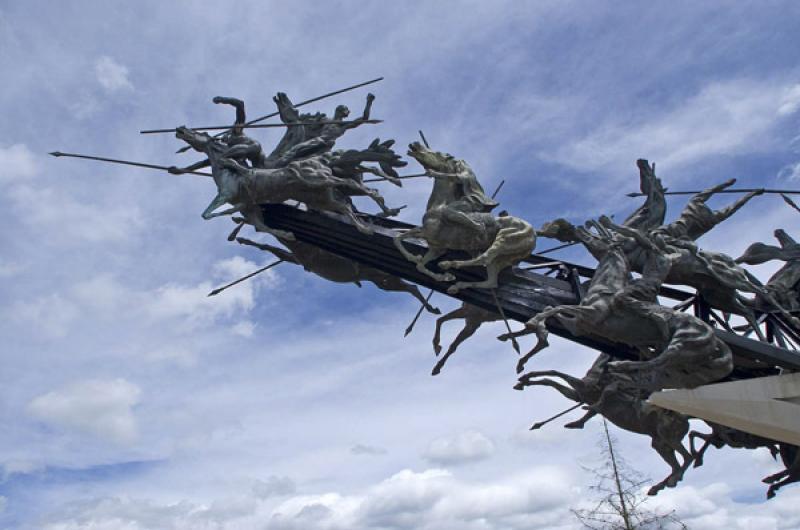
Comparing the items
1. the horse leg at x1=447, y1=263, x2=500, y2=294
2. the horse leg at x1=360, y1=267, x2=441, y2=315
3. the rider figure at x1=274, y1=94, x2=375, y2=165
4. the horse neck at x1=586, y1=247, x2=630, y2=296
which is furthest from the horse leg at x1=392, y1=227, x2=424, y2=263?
the horse neck at x1=586, y1=247, x2=630, y2=296

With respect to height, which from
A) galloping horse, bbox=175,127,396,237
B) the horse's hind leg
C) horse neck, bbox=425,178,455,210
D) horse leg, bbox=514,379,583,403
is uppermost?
galloping horse, bbox=175,127,396,237

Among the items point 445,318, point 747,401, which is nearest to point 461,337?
point 445,318

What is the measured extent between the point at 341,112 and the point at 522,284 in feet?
13.7

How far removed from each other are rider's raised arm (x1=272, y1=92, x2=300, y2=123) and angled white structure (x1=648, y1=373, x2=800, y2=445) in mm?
7023

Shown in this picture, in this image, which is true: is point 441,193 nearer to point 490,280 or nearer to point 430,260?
point 430,260

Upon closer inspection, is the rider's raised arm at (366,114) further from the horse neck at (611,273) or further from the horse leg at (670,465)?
the horse leg at (670,465)

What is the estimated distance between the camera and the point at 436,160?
1248 cm

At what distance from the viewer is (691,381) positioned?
1052 centimetres

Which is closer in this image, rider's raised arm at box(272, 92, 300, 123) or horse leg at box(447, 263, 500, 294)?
horse leg at box(447, 263, 500, 294)

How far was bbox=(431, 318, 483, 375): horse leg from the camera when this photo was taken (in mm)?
12555

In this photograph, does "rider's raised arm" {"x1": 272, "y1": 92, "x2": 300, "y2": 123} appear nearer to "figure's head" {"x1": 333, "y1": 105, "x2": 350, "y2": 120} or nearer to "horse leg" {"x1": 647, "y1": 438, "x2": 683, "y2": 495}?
"figure's head" {"x1": 333, "y1": 105, "x2": 350, "y2": 120}

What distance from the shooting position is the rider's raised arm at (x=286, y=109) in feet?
44.2

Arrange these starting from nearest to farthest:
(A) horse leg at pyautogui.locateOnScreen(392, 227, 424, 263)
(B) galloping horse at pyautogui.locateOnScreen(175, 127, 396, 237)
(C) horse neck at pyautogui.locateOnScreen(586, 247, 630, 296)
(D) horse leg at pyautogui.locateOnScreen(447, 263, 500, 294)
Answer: (C) horse neck at pyautogui.locateOnScreen(586, 247, 630, 296)
(D) horse leg at pyautogui.locateOnScreen(447, 263, 500, 294)
(A) horse leg at pyautogui.locateOnScreen(392, 227, 424, 263)
(B) galloping horse at pyautogui.locateOnScreen(175, 127, 396, 237)

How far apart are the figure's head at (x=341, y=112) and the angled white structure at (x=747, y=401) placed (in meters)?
6.49
